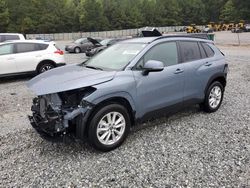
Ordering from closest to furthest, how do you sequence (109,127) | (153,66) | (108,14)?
(109,127) < (153,66) < (108,14)

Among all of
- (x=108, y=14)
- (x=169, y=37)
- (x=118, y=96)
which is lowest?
(x=118, y=96)

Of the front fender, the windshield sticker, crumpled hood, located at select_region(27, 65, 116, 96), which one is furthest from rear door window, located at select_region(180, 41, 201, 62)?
crumpled hood, located at select_region(27, 65, 116, 96)

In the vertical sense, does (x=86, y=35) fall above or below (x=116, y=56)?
below

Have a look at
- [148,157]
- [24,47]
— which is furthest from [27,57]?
[148,157]

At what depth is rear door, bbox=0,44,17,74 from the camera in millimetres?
9500

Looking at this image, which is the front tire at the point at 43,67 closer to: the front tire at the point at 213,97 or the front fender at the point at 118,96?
the front tire at the point at 213,97

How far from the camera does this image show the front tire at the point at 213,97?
5.62 metres

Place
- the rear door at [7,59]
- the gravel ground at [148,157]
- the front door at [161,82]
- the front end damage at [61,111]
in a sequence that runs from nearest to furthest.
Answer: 1. the gravel ground at [148,157]
2. the front end damage at [61,111]
3. the front door at [161,82]
4. the rear door at [7,59]

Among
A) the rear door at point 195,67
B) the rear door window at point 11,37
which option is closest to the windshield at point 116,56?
the rear door at point 195,67

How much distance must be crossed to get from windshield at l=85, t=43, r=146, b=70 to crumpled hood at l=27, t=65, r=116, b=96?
279 mm

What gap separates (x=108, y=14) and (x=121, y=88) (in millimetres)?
80111

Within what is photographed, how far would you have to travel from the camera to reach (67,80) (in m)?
4.01

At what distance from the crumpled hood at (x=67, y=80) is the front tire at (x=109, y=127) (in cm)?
44

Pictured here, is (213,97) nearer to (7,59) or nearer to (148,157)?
(148,157)
